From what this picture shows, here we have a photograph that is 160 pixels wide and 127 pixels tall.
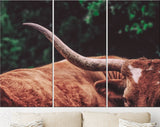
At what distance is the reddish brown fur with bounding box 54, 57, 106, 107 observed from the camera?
3.31 m

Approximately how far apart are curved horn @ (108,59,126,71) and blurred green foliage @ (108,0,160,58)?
10 centimetres

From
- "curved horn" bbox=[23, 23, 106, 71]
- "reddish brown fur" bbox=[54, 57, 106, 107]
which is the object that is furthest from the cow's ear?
"curved horn" bbox=[23, 23, 106, 71]

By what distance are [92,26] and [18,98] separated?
1494 millimetres

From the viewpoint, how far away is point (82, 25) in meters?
3.39

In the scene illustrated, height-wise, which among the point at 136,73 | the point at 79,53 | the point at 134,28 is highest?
the point at 134,28

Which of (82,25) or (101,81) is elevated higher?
(82,25)

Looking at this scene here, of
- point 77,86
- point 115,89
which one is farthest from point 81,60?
point 115,89

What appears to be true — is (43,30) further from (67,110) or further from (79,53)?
(67,110)

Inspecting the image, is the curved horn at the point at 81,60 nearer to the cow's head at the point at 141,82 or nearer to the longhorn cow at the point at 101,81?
the longhorn cow at the point at 101,81

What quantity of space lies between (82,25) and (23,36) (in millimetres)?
881

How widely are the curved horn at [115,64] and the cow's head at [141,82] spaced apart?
0.05 ft

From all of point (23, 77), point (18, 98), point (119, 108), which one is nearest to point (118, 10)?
point (119, 108)

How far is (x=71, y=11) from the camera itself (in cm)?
341

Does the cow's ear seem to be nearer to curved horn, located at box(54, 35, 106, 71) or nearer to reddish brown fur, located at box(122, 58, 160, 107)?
curved horn, located at box(54, 35, 106, 71)
